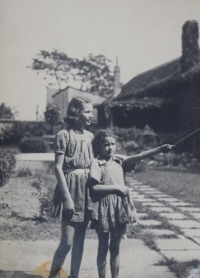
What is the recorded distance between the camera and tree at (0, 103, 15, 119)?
1.90 meters

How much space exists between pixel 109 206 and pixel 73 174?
217 millimetres

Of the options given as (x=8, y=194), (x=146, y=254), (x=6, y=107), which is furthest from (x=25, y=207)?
(x=146, y=254)

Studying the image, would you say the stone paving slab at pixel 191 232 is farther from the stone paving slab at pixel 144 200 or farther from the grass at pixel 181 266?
the stone paving slab at pixel 144 200

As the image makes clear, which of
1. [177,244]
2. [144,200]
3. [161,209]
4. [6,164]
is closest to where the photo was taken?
[177,244]

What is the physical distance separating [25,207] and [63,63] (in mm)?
958

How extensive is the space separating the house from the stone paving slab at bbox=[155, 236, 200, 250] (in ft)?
2.14

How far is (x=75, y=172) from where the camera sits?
5.02 feet

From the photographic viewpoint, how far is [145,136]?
7.79ft

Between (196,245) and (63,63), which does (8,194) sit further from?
(196,245)

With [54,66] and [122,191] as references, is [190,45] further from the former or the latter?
[122,191]

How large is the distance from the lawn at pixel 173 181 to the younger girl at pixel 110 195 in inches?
43.6

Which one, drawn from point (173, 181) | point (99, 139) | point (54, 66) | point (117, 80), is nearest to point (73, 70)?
point (54, 66)

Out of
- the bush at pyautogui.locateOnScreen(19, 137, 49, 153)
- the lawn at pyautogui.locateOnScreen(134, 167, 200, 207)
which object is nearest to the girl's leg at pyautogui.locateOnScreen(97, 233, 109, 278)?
the bush at pyautogui.locateOnScreen(19, 137, 49, 153)

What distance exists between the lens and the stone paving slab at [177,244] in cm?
189
